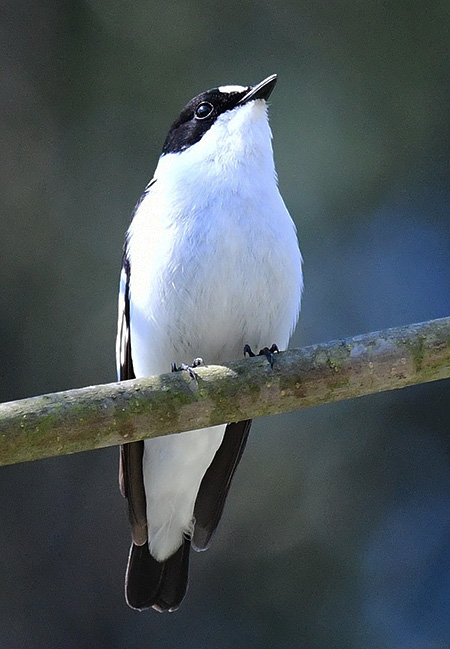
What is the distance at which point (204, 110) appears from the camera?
148 inches

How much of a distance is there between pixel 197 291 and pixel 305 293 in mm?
2061

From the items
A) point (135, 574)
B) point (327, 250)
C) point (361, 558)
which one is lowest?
point (361, 558)

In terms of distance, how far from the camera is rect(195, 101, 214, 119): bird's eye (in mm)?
3734

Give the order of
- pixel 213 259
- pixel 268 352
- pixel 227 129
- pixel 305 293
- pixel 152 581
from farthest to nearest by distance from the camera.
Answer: pixel 305 293 < pixel 152 581 < pixel 227 129 < pixel 213 259 < pixel 268 352

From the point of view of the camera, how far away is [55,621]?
15.0 ft

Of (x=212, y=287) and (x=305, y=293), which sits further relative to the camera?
(x=305, y=293)

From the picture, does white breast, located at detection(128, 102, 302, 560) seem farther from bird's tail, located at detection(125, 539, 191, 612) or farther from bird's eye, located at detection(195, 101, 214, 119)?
bird's tail, located at detection(125, 539, 191, 612)

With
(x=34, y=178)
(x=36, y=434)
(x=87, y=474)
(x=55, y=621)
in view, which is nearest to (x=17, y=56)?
(x=34, y=178)

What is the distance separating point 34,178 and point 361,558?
261cm

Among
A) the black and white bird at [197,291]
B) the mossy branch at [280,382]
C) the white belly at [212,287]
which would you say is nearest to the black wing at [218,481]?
the black and white bird at [197,291]

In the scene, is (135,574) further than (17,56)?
No

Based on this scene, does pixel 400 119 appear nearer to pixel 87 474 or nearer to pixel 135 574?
pixel 87 474

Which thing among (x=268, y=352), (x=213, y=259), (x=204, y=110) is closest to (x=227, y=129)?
(x=204, y=110)

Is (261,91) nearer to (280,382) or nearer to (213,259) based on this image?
(213,259)
